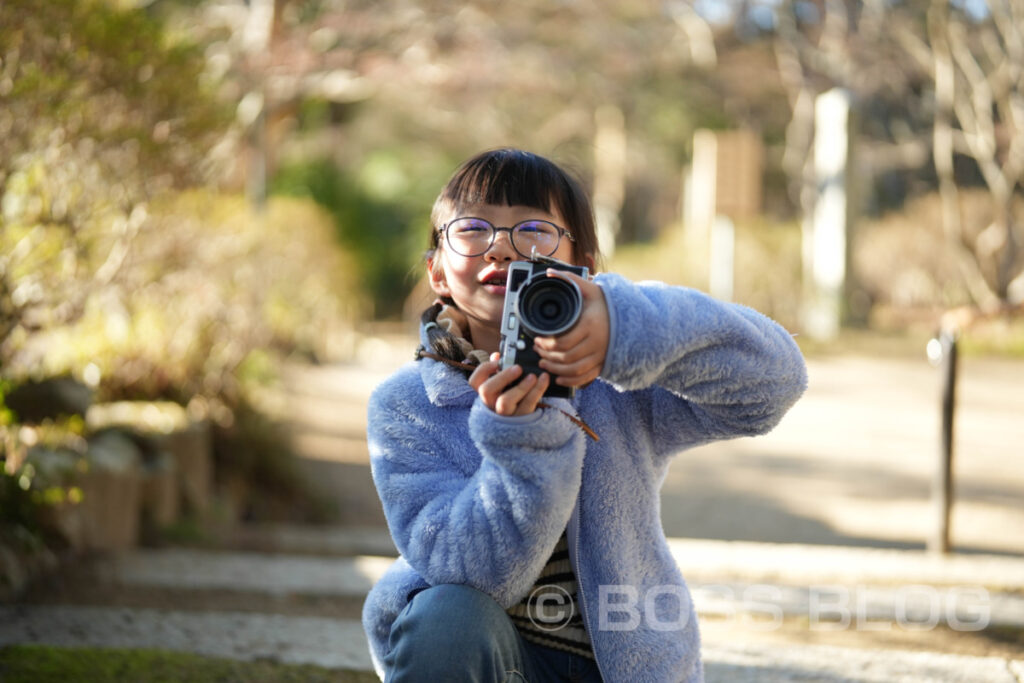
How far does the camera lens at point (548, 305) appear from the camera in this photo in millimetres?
1367

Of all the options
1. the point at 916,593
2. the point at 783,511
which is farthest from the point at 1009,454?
the point at 916,593

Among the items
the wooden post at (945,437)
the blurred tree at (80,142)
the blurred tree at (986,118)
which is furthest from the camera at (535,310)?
the blurred tree at (986,118)

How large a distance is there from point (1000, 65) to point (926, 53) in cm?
117

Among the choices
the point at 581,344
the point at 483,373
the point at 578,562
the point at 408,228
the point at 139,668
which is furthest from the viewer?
the point at 408,228

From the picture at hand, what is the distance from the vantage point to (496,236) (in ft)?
5.53

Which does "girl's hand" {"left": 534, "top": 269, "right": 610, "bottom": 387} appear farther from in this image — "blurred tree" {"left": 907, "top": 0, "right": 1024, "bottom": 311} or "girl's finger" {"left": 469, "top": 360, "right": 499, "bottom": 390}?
"blurred tree" {"left": 907, "top": 0, "right": 1024, "bottom": 311}

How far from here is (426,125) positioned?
20391 mm

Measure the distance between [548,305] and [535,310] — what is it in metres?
0.02

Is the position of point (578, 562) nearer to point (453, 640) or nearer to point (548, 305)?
point (453, 640)

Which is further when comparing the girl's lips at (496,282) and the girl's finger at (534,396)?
the girl's lips at (496,282)

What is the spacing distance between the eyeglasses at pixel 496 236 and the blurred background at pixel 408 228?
245mm

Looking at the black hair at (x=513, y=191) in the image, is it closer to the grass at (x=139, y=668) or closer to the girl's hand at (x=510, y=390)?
the girl's hand at (x=510, y=390)

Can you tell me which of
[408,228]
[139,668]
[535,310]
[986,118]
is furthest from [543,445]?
[408,228]

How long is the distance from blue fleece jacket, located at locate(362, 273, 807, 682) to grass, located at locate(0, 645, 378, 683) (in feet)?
2.12
